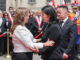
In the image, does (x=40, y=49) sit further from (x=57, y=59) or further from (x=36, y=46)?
(x=57, y=59)

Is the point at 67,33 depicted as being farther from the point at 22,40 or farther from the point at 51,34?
the point at 22,40

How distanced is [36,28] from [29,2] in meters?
21.8

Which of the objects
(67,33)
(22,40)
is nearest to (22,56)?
(22,40)

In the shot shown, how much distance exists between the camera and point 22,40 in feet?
8.51

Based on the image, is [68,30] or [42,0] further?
[42,0]

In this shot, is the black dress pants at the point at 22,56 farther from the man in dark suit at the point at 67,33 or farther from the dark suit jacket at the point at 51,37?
the man in dark suit at the point at 67,33

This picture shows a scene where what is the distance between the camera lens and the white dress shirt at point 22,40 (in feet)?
8.47

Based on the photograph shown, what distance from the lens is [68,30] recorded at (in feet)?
11.0

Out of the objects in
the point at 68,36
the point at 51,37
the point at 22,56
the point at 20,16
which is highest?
the point at 20,16

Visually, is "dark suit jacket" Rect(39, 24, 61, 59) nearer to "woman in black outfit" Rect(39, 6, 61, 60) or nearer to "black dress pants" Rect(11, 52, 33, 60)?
"woman in black outfit" Rect(39, 6, 61, 60)

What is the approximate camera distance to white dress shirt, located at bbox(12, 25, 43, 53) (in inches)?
102

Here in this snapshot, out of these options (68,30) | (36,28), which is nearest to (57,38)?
(68,30)

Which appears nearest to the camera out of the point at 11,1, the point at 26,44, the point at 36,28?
the point at 26,44

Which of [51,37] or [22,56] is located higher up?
[51,37]
